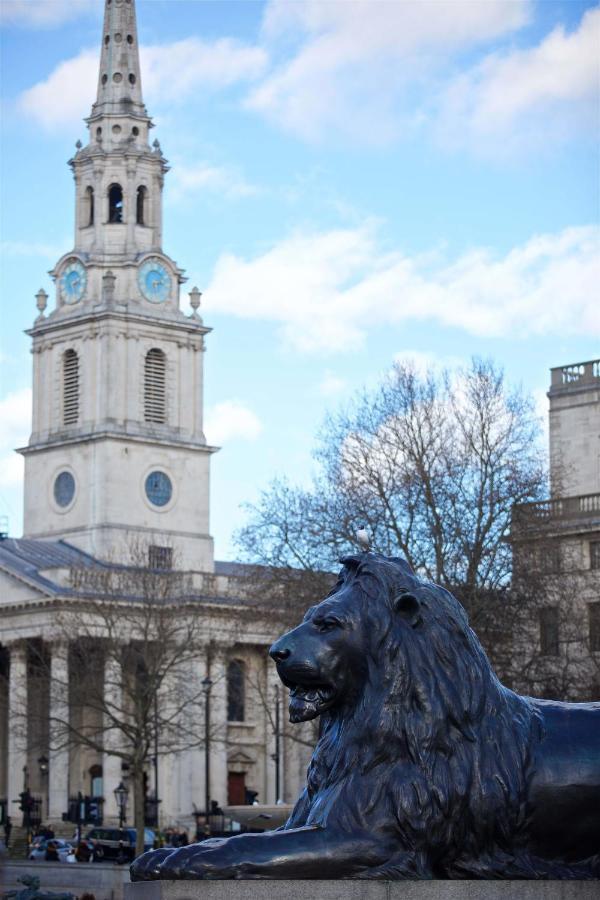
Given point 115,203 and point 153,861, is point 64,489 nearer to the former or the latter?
point 115,203

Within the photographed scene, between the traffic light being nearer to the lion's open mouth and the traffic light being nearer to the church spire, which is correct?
the church spire

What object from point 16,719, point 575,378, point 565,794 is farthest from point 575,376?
point 565,794

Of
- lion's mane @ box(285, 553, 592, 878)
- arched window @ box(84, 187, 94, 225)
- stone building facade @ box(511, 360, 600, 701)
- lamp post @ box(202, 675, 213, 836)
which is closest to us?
lion's mane @ box(285, 553, 592, 878)

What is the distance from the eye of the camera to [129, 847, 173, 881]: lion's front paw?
959 cm

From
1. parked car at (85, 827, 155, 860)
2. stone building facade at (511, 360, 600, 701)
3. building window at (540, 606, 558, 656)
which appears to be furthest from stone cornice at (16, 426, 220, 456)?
building window at (540, 606, 558, 656)

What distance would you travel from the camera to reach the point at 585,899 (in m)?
9.91

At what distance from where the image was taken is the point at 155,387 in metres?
103

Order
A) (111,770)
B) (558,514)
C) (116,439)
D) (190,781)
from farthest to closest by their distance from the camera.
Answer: (116,439), (190,781), (111,770), (558,514)

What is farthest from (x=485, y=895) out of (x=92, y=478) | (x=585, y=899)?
(x=92, y=478)

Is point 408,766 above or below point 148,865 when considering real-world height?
above

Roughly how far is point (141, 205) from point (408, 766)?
316 feet

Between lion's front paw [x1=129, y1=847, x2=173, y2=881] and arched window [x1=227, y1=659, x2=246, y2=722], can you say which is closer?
lion's front paw [x1=129, y1=847, x2=173, y2=881]

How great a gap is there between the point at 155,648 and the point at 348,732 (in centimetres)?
6003

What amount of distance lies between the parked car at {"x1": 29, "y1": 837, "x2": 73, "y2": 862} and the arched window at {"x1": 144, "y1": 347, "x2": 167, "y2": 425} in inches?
1434
